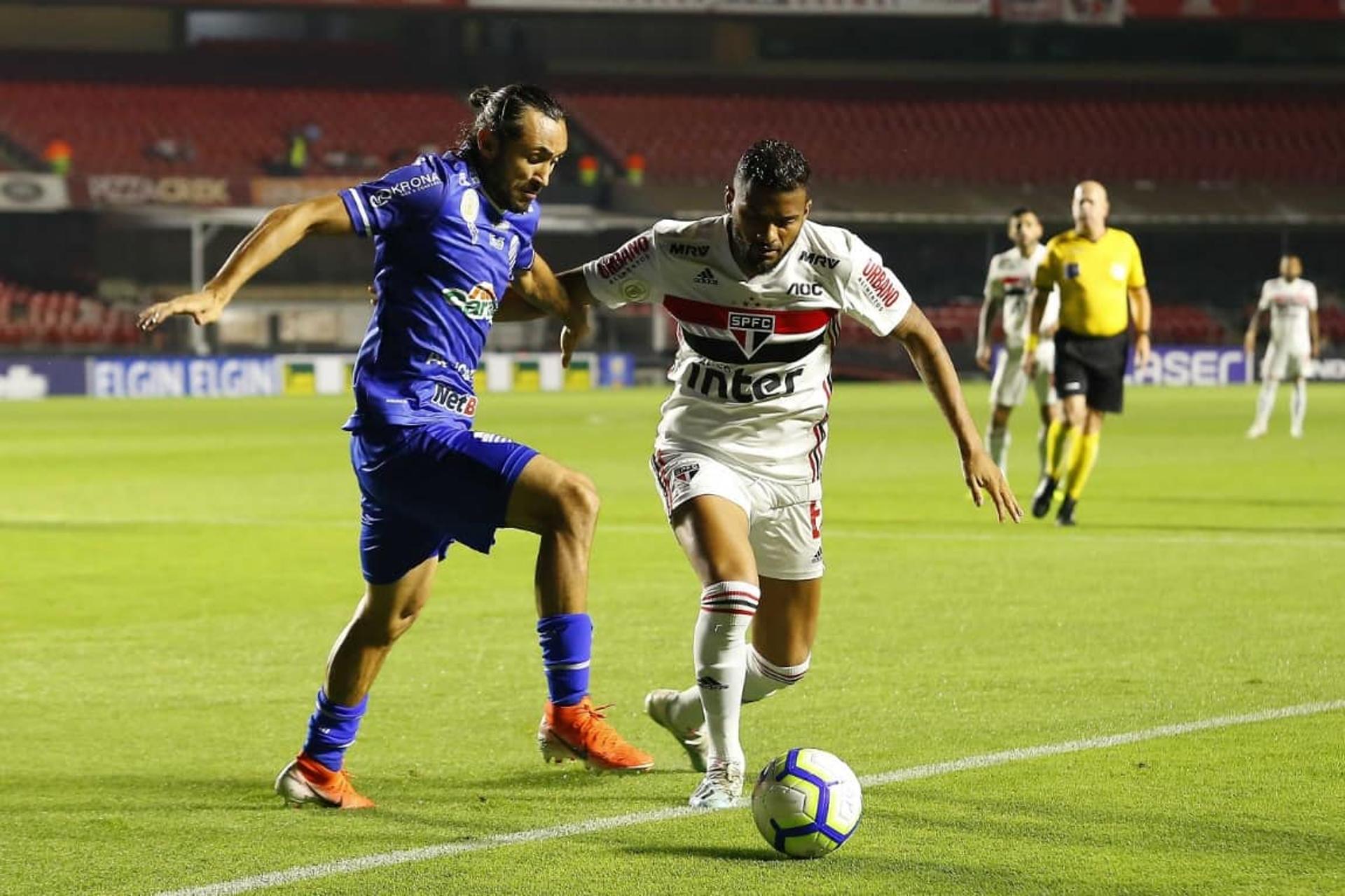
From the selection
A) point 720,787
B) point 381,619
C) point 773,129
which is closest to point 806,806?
point 720,787

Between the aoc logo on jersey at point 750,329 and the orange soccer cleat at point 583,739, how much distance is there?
109 cm

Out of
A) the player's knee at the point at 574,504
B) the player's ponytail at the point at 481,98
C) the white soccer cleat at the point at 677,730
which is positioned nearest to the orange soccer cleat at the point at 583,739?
the white soccer cleat at the point at 677,730

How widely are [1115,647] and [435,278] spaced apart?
3858 mm

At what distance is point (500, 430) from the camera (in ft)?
79.6

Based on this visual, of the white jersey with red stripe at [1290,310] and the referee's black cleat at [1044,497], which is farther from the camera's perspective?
the white jersey with red stripe at [1290,310]

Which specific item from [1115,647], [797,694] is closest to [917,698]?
[797,694]

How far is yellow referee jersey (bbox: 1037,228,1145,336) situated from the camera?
13.8m

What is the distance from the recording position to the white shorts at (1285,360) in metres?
23.8

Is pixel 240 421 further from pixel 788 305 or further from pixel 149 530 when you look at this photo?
pixel 788 305

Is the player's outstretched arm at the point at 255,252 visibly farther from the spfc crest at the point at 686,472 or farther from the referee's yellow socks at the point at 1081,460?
the referee's yellow socks at the point at 1081,460

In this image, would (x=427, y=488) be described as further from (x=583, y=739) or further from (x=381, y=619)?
(x=583, y=739)

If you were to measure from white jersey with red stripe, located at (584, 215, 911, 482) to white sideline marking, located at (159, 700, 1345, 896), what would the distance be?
3.07 feet

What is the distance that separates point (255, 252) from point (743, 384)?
151 cm

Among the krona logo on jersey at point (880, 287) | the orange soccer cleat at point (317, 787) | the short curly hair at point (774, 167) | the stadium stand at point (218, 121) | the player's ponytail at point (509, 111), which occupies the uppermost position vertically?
the stadium stand at point (218, 121)
